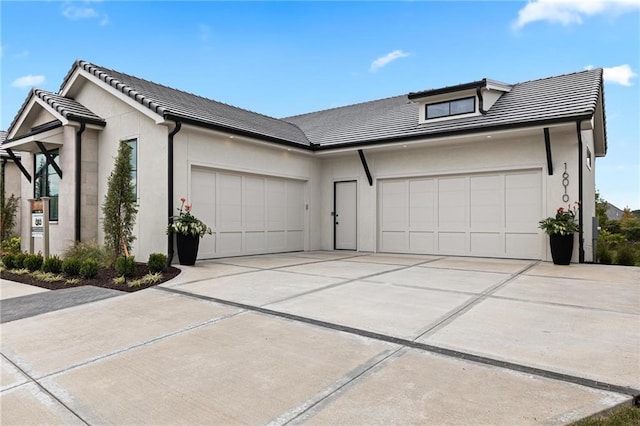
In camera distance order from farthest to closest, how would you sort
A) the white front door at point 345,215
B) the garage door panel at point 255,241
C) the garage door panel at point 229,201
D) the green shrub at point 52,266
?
1. the white front door at point 345,215
2. the garage door panel at point 255,241
3. the garage door panel at point 229,201
4. the green shrub at point 52,266

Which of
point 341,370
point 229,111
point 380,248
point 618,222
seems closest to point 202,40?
point 229,111

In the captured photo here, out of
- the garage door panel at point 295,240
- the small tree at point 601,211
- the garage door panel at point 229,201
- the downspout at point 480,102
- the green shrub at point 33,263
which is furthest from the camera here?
the small tree at point 601,211

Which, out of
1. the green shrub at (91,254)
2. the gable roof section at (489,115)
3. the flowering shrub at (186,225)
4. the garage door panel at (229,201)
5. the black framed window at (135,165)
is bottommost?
the green shrub at (91,254)

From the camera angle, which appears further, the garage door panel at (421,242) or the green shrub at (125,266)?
the garage door panel at (421,242)

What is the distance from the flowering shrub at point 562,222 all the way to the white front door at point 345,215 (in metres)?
5.64

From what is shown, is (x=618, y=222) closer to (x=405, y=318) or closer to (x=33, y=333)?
(x=405, y=318)

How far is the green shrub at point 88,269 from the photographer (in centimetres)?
705

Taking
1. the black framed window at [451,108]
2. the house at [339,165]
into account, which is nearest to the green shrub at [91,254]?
the house at [339,165]

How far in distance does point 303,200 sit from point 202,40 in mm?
8660

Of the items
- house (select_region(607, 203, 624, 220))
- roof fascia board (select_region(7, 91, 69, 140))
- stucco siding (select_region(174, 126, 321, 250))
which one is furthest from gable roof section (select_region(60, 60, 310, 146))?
house (select_region(607, 203, 624, 220))

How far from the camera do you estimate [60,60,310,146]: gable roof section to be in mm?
9055

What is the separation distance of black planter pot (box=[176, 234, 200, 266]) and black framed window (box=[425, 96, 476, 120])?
773cm

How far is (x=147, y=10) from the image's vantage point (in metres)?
12.7

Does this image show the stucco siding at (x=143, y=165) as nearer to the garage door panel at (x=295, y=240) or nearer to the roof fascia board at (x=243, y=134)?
the roof fascia board at (x=243, y=134)
